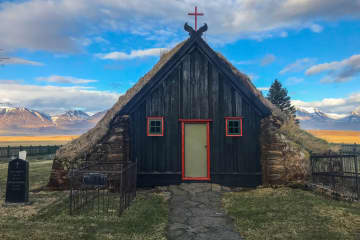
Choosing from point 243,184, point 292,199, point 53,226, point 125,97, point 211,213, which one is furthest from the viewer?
point 125,97

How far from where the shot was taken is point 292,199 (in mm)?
8898

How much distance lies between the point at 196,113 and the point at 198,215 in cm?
485

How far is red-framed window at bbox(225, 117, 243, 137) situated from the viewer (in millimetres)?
11094

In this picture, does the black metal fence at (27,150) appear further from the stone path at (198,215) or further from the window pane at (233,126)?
the window pane at (233,126)

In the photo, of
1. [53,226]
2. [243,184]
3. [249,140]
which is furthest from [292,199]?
[53,226]

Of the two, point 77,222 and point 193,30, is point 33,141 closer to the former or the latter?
point 193,30

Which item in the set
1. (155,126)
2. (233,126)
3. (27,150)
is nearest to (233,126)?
(233,126)

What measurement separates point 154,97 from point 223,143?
3.66 metres

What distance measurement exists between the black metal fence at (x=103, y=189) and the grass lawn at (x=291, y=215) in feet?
11.1

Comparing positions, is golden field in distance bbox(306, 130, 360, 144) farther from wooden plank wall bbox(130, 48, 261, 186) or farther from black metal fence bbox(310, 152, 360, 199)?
wooden plank wall bbox(130, 48, 261, 186)

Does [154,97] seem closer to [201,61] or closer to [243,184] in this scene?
[201,61]

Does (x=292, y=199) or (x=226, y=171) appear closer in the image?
(x=292, y=199)

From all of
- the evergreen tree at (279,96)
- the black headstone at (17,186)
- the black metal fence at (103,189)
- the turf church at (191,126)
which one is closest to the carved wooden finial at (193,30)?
the turf church at (191,126)

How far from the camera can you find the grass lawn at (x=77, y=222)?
19.6 feet
